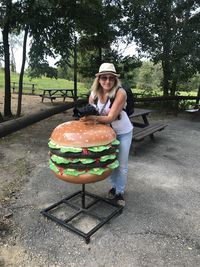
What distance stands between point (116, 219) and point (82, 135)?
50.7 inches

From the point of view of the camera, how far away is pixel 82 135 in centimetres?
271

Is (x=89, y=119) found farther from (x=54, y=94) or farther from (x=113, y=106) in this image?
(x=54, y=94)

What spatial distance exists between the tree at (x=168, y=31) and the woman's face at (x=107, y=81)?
7.41 m

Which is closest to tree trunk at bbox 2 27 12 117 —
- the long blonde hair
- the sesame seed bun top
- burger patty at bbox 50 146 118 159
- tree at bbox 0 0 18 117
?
tree at bbox 0 0 18 117

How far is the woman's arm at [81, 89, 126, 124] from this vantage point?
116 inches

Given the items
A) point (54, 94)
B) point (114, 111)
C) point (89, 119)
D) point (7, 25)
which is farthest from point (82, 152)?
point (54, 94)

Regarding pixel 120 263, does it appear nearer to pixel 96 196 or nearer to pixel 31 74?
pixel 96 196

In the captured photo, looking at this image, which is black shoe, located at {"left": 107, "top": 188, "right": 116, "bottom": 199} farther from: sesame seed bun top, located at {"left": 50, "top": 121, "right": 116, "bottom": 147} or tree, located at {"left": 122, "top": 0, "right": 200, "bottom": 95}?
tree, located at {"left": 122, "top": 0, "right": 200, "bottom": 95}

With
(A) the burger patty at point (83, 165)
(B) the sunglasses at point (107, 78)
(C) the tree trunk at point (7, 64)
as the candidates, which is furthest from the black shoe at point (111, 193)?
(C) the tree trunk at point (7, 64)

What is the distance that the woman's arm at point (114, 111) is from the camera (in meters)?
2.94

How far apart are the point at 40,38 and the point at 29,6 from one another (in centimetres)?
93

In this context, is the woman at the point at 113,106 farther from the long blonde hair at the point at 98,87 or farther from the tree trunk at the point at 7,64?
the tree trunk at the point at 7,64

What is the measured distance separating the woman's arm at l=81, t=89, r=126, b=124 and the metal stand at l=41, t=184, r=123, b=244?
0.86 m

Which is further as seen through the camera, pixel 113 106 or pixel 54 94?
pixel 54 94
